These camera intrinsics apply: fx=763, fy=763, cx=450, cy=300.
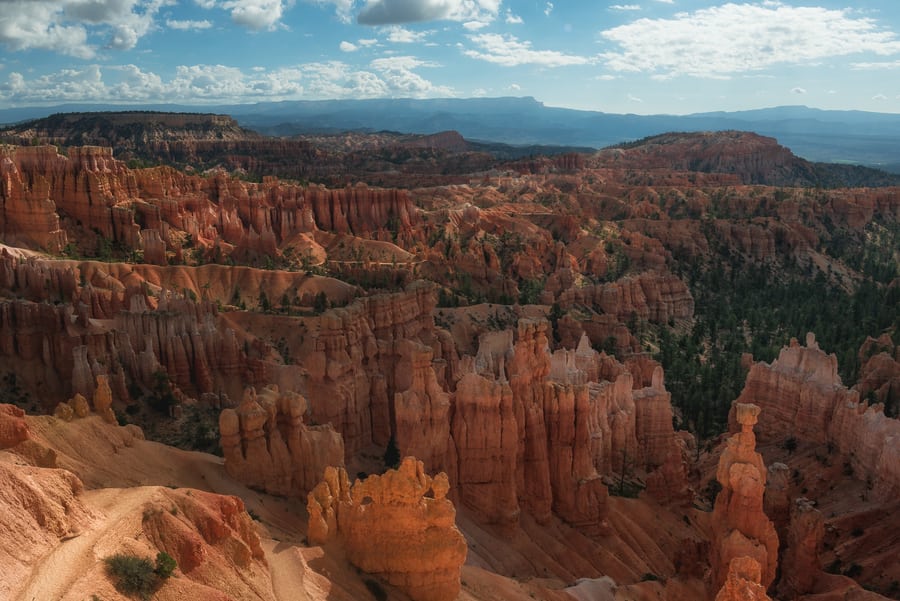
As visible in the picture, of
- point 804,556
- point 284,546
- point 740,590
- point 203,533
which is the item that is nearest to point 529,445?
point 804,556

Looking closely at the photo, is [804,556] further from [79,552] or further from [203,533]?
[79,552]

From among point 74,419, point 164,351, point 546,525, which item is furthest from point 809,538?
point 164,351

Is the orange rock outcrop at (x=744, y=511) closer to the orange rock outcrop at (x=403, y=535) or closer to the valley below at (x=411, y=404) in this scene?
the valley below at (x=411, y=404)

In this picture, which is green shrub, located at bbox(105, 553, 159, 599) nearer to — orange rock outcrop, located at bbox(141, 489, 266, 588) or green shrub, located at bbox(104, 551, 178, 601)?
green shrub, located at bbox(104, 551, 178, 601)

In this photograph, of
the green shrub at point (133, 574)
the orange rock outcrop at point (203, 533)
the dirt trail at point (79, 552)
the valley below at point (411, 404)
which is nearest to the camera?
the dirt trail at point (79, 552)

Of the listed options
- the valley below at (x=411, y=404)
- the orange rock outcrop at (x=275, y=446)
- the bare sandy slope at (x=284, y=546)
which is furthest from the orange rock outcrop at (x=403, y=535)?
the orange rock outcrop at (x=275, y=446)

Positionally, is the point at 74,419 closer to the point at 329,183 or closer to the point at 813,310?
the point at 813,310
